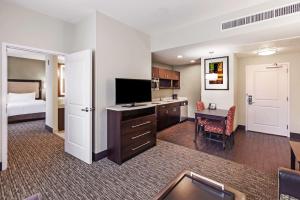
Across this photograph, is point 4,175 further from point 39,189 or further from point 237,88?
point 237,88

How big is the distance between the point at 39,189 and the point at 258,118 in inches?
224

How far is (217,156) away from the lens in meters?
3.10

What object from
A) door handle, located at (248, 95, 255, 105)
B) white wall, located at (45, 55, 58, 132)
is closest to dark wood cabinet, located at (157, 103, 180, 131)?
door handle, located at (248, 95, 255, 105)

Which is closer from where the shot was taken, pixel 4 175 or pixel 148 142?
pixel 4 175

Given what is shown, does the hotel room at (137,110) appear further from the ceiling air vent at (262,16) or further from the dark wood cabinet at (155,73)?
the dark wood cabinet at (155,73)

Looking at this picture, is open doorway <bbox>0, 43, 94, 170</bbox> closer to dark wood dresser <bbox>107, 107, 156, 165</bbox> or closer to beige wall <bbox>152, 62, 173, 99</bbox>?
dark wood dresser <bbox>107, 107, 156, 165</bbox>

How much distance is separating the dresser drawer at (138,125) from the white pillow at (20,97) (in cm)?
615

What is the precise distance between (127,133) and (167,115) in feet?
8.15

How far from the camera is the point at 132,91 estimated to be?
10.9 feet

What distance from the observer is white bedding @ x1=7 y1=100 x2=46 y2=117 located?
18.2 ft

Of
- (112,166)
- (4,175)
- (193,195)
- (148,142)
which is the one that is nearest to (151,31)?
(148,142)

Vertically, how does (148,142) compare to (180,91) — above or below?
below

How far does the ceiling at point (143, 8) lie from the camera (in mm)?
2607

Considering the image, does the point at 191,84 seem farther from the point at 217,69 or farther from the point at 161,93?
the point at 217,69
